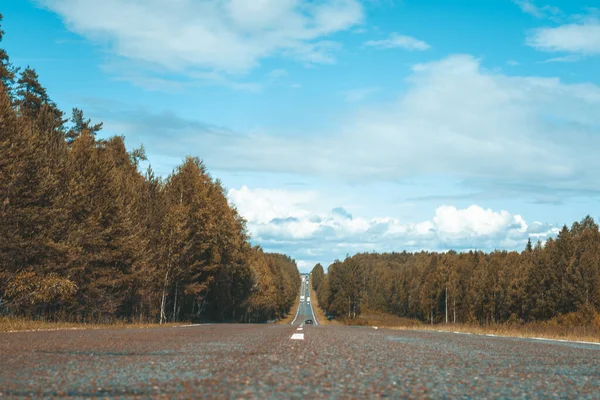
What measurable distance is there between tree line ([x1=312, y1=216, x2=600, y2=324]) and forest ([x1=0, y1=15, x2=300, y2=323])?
2942 cm

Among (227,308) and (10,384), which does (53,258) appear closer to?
(10,384)

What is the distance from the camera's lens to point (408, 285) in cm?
16262

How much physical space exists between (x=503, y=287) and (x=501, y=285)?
0.51 meters

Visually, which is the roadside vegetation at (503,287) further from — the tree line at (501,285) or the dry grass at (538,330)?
the dry grass at (538,330)

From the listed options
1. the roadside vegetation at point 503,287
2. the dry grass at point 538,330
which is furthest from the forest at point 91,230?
the roadside vegetation at point 503,287

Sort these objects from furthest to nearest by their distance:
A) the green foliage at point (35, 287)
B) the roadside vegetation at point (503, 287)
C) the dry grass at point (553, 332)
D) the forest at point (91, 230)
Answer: the roadside vegetation at point (503, 287) < the forest at point (91, 230) < the green foliage at point (35, 287) < the dry grass at point (553, 332)

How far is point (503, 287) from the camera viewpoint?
103 metres

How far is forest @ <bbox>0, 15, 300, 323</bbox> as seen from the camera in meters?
27.2

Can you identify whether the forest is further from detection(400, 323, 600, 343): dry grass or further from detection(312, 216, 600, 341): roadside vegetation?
detection(312, 216, 600, 341): roadside vegetation

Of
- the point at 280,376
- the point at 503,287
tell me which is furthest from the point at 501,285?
the point at 280,376

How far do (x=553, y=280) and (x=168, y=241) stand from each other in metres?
67.0

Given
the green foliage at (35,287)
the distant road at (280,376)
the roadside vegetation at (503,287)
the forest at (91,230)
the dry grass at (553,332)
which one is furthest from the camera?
the roadside vegetation at (503,287)

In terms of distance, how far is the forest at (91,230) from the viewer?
2716 cm

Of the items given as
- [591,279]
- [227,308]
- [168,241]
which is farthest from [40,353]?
[591,279]
